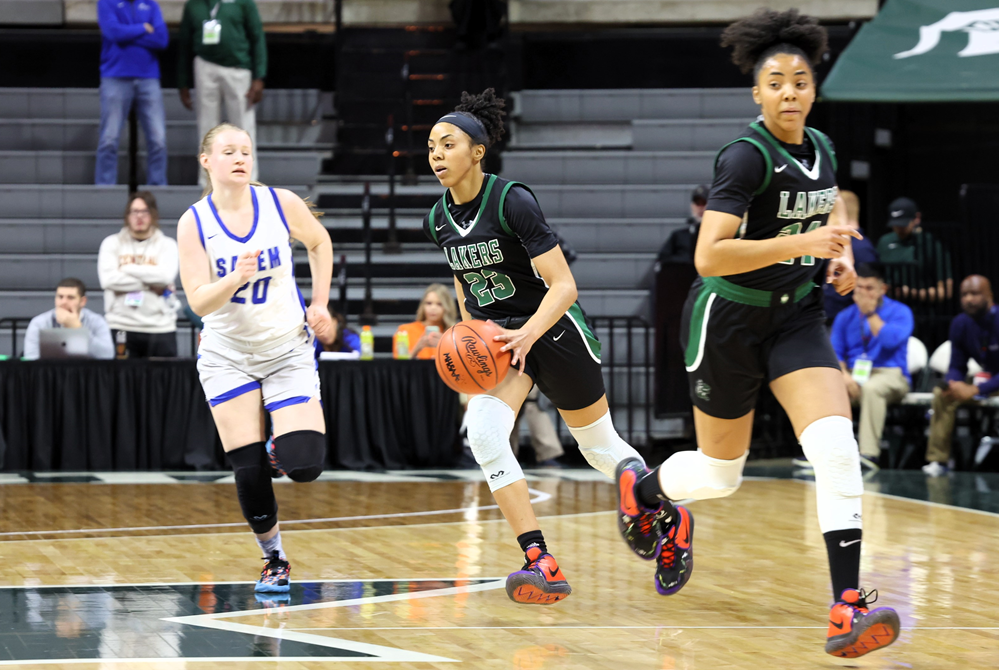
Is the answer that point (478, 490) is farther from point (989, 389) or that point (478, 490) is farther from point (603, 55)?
point (603, 55)

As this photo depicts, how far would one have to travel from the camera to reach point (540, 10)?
48.1ft

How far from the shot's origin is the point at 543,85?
48.2 feet

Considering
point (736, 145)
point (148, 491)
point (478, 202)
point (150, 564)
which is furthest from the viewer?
point (148, 491)

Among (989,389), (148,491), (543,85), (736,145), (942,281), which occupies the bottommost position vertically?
(148,491)

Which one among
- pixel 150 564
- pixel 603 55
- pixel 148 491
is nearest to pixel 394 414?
pixel 148 491

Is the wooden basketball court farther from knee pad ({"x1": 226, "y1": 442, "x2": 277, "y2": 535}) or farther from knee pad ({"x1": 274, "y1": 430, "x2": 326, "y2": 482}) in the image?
knee pad ({"x1": 274, "y1": 430, "x2": 326, "y2": 482})

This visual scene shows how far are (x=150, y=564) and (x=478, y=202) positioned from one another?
89.7 inches

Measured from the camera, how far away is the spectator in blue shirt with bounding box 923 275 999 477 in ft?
30.3

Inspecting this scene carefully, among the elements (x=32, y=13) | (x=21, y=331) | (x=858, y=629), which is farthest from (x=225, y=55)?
(x=858, y=629)

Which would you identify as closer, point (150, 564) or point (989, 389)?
point (150, 564)

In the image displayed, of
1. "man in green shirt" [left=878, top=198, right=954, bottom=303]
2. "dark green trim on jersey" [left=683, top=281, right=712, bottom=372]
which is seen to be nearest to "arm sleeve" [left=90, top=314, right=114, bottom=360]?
"dark green trim on jersey" [left=683, top=281, right=712, bottom=372]

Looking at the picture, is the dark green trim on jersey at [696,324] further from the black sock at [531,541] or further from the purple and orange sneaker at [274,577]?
the purple and orange sneaker at [274,577]

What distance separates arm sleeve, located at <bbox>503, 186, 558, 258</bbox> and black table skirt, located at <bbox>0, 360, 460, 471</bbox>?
479 cm

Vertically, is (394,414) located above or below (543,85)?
below
